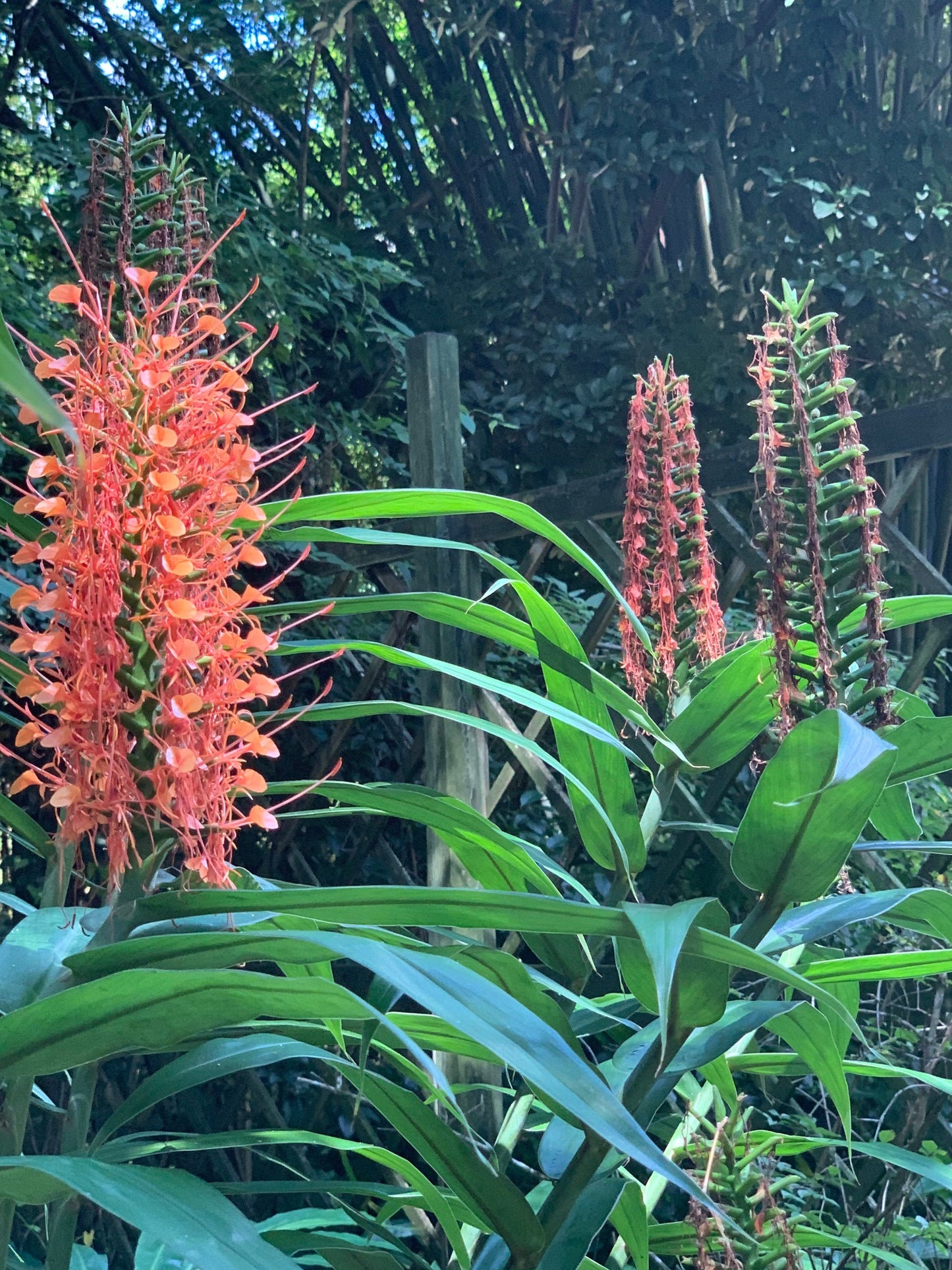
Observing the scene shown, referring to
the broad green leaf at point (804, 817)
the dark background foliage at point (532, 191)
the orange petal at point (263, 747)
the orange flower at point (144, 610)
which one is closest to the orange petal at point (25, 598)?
the orange flower at point (144, 610)

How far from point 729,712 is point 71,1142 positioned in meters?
0.41

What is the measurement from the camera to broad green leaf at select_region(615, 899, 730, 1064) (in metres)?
0.35

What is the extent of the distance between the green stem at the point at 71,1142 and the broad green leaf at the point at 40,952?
61 mm

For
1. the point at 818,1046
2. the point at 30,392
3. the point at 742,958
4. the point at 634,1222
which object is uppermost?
the point at 30,392

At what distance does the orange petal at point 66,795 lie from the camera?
39 centimetres

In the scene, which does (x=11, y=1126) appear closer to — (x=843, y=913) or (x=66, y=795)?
(x=66, y=795)

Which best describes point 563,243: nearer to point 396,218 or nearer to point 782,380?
point 396,218

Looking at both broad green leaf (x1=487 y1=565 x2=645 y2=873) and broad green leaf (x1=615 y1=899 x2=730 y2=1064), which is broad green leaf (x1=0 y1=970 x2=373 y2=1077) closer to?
broad green leaf (x1=615 y1=899 x2=730 y2=1064)

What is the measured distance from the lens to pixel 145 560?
393 mm

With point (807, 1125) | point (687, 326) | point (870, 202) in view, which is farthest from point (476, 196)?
point (807, 1125)

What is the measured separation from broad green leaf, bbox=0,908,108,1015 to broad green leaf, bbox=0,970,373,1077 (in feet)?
0.14

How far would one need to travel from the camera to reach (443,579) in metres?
1.46

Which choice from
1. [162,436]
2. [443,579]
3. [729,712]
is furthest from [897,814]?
[443,579]

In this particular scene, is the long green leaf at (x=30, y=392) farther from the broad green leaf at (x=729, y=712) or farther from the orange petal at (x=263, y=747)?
the broad green leaf at (x=729, y=712)
